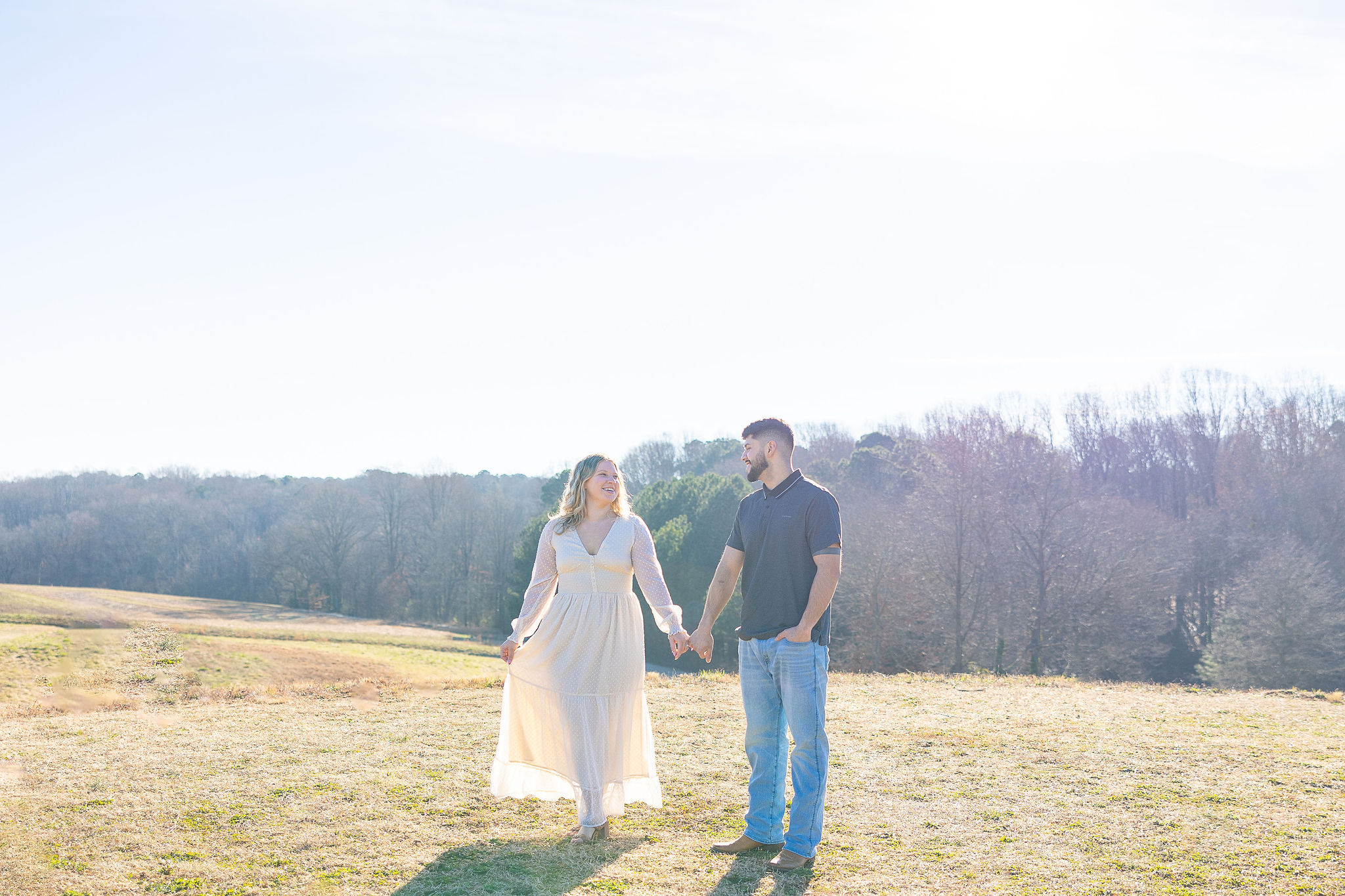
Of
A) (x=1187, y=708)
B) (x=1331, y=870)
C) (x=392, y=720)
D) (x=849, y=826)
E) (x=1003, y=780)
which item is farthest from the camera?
(x=1187, y=708)

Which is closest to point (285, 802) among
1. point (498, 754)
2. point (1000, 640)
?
point (498, 754)

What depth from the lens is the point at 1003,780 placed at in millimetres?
6629

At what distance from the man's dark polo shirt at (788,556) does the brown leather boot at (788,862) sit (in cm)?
110

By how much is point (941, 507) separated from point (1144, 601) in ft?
26.7

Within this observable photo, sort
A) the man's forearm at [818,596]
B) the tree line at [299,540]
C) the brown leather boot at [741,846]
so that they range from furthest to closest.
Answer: the tree line at [299,540] < the brown leather boot at [741,846] < the man's forearm at [818,596]

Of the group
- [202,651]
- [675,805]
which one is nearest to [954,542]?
[202,651]

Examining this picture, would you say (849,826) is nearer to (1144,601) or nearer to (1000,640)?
(1000,640)

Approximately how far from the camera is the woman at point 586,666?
5.27m

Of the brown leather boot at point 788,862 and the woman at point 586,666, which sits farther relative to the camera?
the woman at point 586,666

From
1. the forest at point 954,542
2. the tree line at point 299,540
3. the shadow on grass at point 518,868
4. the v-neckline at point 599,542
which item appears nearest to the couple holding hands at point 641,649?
the v-neckline at point 599,542

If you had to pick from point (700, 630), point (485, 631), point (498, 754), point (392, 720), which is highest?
point (700, 630)

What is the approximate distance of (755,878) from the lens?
449 cm

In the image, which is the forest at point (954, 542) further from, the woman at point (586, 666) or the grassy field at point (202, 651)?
the woman at point (586, 666)

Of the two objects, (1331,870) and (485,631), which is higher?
(1331,870)
